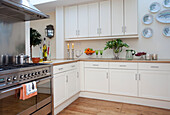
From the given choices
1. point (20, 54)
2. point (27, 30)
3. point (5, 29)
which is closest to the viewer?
point (5, 29)

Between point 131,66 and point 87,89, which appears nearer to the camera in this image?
point 131,66

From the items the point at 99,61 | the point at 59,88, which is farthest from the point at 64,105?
the point at 99,61

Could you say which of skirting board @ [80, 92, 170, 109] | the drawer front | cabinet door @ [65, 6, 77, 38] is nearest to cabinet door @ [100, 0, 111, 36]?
cabinet door @ [65, 6, 77, 38]

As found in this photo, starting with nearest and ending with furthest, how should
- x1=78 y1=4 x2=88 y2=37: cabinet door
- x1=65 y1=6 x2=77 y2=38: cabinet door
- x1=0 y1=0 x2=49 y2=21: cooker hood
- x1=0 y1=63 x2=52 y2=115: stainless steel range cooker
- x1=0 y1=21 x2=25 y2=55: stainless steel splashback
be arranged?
1. x1=0 y1=63 x2=52 y2=115: stainless steel range cooker
2. x1=0 y1=0 x2=49 y2=21: cooker hood
3. x1=0 y1=21 x2=25 y2=55: stainless steel splashback
4. x1=78 y1=4 x2=88 y2=37: cabinet door
5. x1=65 y1=6 x2=77 y2=38: cabinet door

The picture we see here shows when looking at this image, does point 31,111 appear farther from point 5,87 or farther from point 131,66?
point 131,66

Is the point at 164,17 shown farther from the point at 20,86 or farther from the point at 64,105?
the point at 20,86

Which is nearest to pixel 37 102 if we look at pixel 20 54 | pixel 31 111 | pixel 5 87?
pixel 31 111

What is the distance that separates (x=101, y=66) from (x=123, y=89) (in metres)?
0.67

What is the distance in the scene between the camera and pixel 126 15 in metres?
3.00

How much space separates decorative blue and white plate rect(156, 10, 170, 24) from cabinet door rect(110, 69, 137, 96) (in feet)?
4.60

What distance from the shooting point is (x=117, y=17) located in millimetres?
3078

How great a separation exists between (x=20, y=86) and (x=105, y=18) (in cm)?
250

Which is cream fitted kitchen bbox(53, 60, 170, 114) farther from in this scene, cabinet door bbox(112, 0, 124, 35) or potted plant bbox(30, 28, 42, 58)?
potted plant bbox(30, 28, 42, 58)

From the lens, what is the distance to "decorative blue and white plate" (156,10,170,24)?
2.91 m
